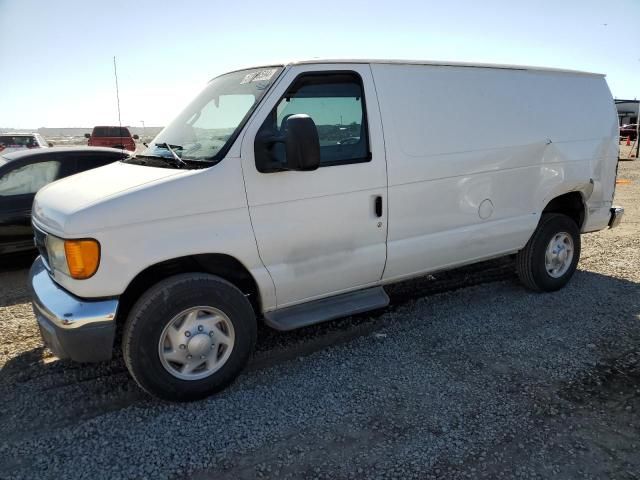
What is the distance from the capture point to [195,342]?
10.9 feet

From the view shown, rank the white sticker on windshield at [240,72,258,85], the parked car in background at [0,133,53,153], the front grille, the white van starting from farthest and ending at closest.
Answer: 1. the parked car in background at [0,133,53,153]
2. the white sticker on windshield at [240,72,258,85]
3. the front grille
4. the white van

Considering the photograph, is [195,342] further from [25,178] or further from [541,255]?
[25,178]

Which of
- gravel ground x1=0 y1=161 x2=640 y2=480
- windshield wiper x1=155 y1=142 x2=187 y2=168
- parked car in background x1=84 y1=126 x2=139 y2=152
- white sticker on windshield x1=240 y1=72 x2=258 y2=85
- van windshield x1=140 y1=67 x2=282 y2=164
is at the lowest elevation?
gravel ground x1=0 y1=161 x2=640 y2=480

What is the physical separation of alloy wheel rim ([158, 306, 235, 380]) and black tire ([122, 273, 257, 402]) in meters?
0.03

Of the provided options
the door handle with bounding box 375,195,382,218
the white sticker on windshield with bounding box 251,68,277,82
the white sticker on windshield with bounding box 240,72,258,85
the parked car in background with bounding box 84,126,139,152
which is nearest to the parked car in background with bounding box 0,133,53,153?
the parked car in background with bounding box 84,126,139,152

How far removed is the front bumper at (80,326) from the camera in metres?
3.02

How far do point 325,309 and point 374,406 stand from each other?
0.86 m

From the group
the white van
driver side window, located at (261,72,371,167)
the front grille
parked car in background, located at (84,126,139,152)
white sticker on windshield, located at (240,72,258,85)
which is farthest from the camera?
parked car in background, located at (84,126,139,152)

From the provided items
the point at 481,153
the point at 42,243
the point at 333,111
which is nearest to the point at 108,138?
the point at 42,243

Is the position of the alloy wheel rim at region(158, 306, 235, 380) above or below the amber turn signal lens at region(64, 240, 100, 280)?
below

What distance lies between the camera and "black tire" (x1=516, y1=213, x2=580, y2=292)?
518 centimetres

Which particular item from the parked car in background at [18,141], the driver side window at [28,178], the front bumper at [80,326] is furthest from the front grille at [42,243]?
the parked car in background at [18,141]

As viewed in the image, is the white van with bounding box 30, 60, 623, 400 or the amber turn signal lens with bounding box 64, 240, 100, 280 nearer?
the amber turn signal lens with bounding box 64, 240, 100, 280

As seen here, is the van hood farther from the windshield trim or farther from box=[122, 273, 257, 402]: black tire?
box=[122, 273, 257, 402]: black tire
